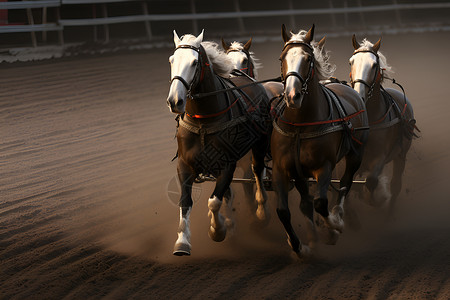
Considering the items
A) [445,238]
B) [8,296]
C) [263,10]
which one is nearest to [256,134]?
[445,238]

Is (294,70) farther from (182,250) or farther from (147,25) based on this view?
(147,25)

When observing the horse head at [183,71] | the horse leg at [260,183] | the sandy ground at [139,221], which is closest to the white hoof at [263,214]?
the horse leg at [260,183]

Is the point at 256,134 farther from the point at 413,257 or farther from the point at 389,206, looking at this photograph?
the point at 389,206

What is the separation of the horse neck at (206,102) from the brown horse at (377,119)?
1957 millimetres

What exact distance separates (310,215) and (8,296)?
2.95 meters

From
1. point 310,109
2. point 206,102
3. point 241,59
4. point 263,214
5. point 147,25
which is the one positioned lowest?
point 263,214

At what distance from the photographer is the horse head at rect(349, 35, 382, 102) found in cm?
664

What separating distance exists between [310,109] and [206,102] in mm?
986

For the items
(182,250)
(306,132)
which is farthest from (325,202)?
(182,250)

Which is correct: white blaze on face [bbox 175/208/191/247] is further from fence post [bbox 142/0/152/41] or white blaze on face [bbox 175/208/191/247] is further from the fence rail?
fence post [bbox 142/0/152/41]

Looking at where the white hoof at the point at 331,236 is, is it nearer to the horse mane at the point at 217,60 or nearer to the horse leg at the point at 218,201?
the horse leg at the point at 218,201

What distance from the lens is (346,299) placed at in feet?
15.7

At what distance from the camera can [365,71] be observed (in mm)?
6664

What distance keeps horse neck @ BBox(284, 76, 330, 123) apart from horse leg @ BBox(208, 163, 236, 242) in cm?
80
